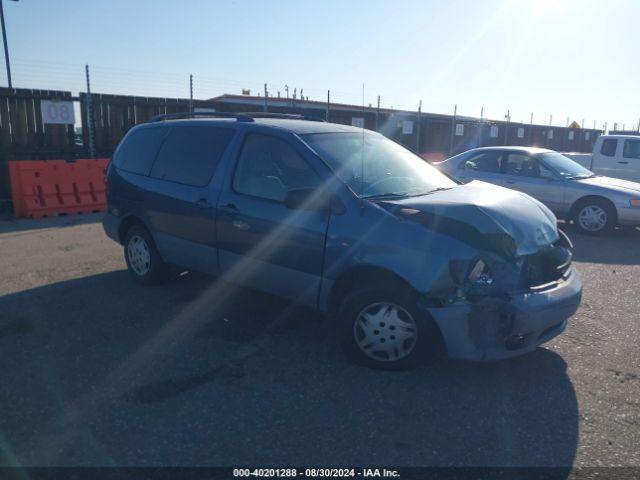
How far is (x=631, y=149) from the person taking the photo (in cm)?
1302

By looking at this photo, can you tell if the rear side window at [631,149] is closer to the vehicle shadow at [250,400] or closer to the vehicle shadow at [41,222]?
the vehicle shadow at [250,400]

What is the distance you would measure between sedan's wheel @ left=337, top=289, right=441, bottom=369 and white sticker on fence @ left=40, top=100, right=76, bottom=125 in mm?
10345

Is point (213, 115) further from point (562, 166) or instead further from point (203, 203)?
point (562, 166)

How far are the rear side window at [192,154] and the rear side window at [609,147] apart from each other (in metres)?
11.4

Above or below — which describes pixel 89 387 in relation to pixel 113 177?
below

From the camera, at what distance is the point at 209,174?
5062 mm

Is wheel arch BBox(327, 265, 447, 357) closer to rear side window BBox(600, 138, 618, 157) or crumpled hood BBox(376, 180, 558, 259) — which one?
crumpled hood BBox(376, 180, 558, 259)

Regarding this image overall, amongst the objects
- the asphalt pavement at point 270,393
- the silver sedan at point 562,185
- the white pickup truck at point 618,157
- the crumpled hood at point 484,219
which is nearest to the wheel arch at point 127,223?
the asphalt pavement at point 270,393

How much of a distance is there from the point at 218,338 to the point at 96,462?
175cm

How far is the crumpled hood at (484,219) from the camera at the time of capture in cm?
377

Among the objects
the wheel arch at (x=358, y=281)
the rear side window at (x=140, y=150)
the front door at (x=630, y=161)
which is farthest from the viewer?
the front door at (x=630, y=161)

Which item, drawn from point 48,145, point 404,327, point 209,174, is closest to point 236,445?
point 404,327

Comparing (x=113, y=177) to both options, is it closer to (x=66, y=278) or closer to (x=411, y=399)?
(x=66, y=278)

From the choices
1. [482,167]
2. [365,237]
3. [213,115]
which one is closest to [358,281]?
[365,237]
